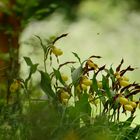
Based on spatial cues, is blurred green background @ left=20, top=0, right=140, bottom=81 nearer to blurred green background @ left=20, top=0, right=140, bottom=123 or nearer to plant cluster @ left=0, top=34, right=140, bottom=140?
blurred green background @ left=20, top=0, right=140, bottom=123

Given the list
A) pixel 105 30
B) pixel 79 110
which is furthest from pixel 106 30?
pixel 79 110

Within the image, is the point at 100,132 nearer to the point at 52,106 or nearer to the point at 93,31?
the point at 52,106

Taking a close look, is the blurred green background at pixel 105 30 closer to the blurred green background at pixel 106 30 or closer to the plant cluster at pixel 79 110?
the blurred green background at pixel 106 30

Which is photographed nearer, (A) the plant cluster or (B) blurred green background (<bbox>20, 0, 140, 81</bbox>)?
(A) the plant cluster

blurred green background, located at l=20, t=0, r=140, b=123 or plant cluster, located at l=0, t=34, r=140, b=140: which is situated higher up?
blurred green background, located at l=20, t=0, r=140, b=123

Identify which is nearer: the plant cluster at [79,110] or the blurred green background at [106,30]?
the plant cluster at [79,110]

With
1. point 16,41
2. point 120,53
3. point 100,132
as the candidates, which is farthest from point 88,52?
point 100,132

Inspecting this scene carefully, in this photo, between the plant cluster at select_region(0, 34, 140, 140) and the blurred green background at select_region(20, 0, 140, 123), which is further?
the blurred green background at select_region(20, 0, 140, 123)

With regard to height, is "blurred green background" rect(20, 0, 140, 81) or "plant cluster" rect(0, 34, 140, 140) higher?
"blurred green background" rect(20, 0, 140, 81)

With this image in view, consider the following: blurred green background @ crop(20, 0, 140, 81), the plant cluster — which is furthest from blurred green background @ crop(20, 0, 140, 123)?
the plant cluster

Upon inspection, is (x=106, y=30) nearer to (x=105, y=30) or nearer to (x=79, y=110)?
(x=105, y=30)

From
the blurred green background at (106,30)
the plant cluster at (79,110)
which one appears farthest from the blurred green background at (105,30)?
the plant cluster at (79,110)
